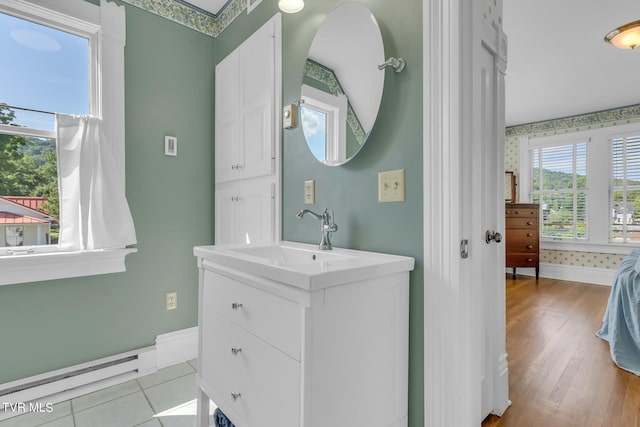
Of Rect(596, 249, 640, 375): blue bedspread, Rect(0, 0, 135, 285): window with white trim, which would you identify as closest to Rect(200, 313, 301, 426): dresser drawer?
Rect(0, 0, 135, 285): window with white trim

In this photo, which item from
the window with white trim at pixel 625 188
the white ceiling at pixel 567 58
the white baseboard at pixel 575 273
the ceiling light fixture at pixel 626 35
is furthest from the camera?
the white baseboard at pixel 575 273

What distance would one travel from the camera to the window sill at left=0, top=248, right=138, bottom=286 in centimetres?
164

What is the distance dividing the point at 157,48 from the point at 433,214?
2.16m

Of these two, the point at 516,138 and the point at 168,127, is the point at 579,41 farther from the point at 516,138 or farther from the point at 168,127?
the point at 168,127

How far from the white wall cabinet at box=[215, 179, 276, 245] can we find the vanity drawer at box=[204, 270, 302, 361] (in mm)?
597

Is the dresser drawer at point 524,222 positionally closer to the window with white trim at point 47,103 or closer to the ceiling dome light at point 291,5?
the ceiling dome light at point 291,5

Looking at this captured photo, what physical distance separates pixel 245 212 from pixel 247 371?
1.14m

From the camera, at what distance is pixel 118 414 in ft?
5.34

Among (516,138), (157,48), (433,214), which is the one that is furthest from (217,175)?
(516,138)

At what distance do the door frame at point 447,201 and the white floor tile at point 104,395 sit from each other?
1.73 meters

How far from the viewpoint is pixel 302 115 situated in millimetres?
1611

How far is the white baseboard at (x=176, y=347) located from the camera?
83.7 inches

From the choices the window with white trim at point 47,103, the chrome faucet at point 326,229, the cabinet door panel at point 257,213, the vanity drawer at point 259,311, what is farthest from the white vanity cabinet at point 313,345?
the window with white trim at point 47,103

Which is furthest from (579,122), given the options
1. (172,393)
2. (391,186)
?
(172,393)
